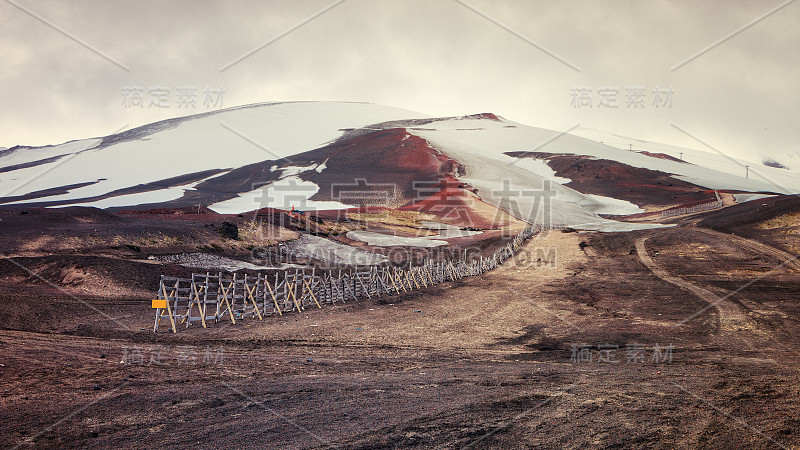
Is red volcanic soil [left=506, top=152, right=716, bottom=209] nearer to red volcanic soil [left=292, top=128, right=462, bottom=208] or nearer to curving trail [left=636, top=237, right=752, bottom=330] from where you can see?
red volcanic soil [left=292, top=128, right=462, bottom=208]

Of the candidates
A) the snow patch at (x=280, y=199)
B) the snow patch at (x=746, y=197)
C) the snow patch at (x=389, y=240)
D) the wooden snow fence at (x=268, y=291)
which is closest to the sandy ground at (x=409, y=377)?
the wooden snow fence at (x=268, y=291)

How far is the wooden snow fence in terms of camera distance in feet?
53.0

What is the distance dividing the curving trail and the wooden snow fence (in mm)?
8686

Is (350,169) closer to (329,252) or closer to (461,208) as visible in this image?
(461,208)

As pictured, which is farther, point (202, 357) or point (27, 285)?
point (27, 285)

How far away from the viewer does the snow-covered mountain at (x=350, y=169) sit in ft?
226

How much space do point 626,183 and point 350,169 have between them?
4081 centimetres

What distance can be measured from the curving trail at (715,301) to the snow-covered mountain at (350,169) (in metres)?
22.9

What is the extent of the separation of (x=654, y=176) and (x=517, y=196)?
92.8ft

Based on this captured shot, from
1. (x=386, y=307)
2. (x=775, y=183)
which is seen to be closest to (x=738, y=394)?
(x=386, y=307)

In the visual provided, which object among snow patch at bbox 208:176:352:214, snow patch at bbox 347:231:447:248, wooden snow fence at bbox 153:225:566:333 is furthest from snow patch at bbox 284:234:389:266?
snow patch at bbox 208:176:352:214

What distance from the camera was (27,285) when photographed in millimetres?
20172

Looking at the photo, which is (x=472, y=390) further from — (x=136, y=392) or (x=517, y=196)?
(x=517, y=196)

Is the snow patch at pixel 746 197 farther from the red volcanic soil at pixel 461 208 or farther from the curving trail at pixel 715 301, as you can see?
the curving trail at pixel 715 301
